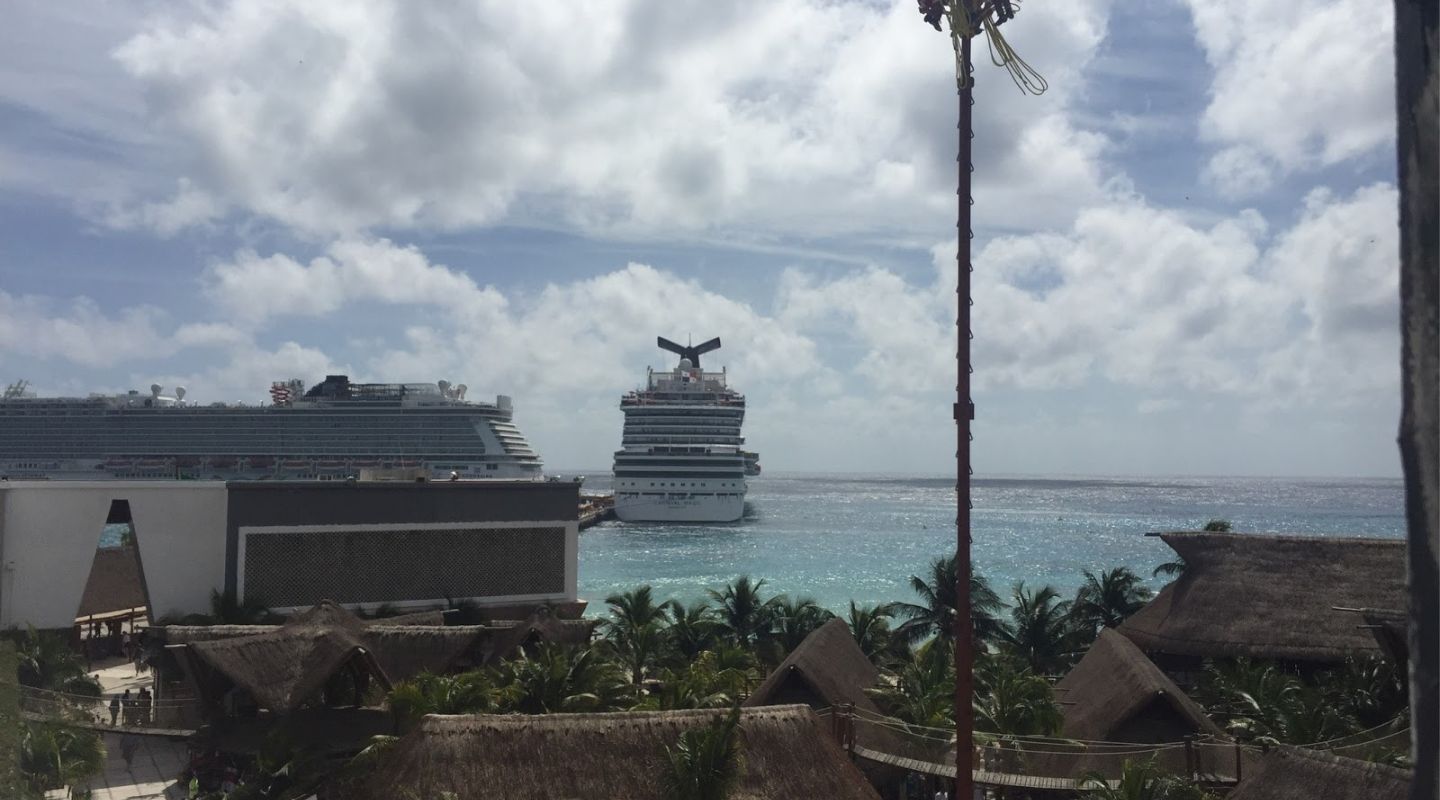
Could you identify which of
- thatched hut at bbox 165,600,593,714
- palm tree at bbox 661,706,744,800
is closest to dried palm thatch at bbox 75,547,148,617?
thatched hut at bbox 165,600,593,714

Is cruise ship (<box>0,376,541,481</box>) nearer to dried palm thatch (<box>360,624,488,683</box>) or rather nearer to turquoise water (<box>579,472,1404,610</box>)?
turquoise water (<box>579,472,1404,610</box>)

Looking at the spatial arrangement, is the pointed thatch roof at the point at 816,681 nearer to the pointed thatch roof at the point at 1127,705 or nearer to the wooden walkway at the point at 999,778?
the wooden walkway at the point at 999,778

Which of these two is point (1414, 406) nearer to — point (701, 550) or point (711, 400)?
point (701, 550)

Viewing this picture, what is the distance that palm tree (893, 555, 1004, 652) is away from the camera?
25.5 meters

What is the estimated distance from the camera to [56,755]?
12164 millimetres

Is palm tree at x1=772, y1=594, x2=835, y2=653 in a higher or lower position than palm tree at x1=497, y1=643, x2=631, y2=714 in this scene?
lower

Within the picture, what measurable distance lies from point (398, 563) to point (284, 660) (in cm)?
877

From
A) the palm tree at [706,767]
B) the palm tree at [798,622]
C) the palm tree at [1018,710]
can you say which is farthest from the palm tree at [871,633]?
the palm tree at [706,767]

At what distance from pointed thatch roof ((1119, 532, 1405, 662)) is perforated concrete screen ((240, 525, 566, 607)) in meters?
13.2

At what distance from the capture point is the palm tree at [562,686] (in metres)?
13.7

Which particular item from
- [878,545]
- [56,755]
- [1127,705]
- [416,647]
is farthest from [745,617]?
[878,545]

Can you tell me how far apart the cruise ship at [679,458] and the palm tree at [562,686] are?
71990 millimetres

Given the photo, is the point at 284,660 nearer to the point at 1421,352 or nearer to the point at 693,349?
the point at 1421,352

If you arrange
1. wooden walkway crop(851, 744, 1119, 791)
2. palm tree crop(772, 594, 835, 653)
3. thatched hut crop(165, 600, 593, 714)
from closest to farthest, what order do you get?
1. wooden walkway crop(851, 744, 1119, 791)
2. thatched hut crop(165, 600, 593, 714)
3. palm tree crop(772, 594, 835, 653)
